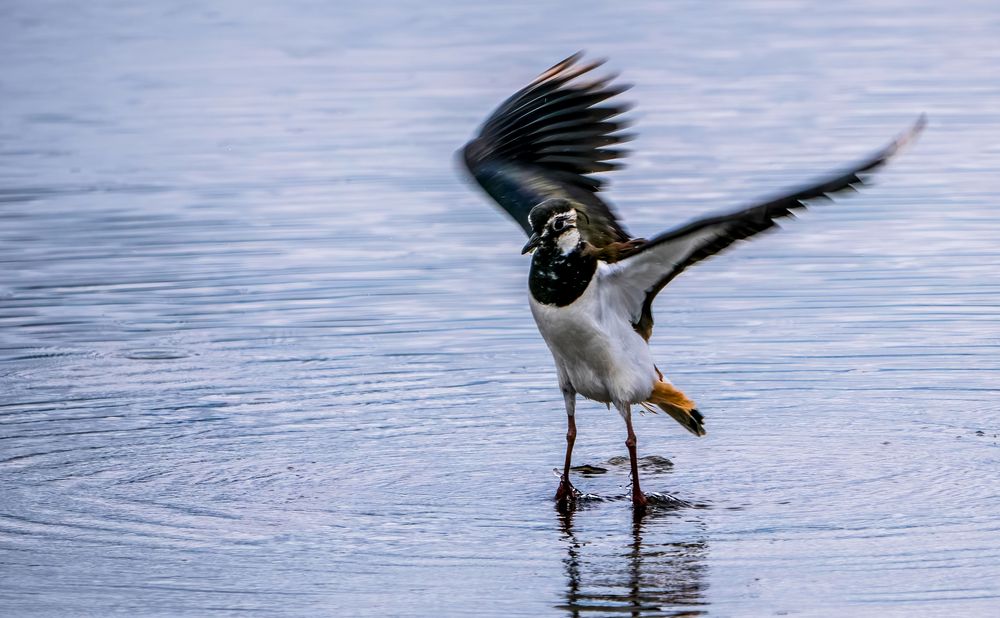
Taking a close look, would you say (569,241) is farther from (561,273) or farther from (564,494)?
(564,494)

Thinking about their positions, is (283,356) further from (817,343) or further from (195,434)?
(817,343)

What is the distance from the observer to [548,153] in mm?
9977

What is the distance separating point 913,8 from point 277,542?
76.8ft

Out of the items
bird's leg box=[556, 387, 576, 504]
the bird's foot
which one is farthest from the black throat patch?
the bird's foot

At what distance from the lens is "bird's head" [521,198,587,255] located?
827cm

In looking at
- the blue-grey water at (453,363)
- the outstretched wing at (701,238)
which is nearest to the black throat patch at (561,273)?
the outstretched wing at (701,238)

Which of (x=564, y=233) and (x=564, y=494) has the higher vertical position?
(x=564, y=233)

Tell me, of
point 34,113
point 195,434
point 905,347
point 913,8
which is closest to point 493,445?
point 195,434

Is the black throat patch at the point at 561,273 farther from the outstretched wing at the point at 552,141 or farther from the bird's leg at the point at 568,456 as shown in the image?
the outstretched wing at the point at 552,141

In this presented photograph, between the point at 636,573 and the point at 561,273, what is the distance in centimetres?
165

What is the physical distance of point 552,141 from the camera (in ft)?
32.8

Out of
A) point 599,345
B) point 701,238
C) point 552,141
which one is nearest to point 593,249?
point 599,345

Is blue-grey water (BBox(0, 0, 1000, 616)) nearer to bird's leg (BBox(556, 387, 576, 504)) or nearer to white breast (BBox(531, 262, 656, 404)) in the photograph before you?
bird's leg (BBox(556, 387, 576, 504))

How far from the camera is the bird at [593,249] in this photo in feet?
25.1
